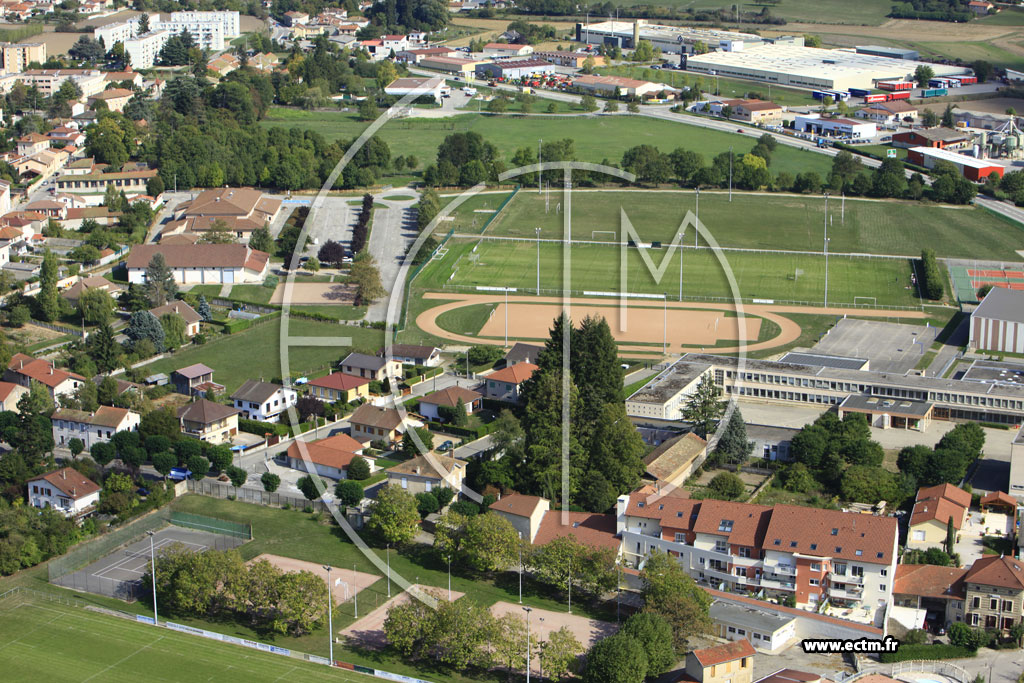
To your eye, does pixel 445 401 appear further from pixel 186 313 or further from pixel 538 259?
pixel 538 259

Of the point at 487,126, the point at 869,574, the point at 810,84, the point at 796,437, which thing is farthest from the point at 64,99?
the point at 869,574

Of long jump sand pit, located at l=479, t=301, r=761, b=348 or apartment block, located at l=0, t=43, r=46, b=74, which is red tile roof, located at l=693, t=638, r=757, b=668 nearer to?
long jump sand pit, located at l=479, t=301, r=761, b=348

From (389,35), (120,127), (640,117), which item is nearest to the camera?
(120,127)

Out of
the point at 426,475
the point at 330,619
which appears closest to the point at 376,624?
the point at 330,619

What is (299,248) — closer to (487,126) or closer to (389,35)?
(487,126)

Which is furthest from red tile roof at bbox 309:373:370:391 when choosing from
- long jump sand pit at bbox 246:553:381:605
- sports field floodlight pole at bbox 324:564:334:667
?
sports field floodlight pole at bbox 324:564:334:667

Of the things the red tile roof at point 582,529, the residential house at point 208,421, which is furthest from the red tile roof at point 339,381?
the red tile roof at point 582,529

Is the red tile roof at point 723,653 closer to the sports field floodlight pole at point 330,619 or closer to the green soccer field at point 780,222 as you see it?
the sports field floodlight pole at point 330,619
